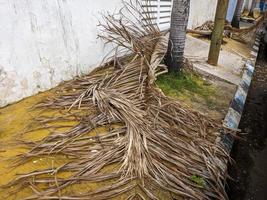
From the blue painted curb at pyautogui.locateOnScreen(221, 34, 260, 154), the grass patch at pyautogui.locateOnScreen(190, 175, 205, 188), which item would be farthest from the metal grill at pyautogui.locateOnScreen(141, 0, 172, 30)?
the grass patch at pyautogui.locateOnScreen(190, 175, 205, 188)

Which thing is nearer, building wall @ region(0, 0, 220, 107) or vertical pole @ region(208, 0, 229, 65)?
building wall @ region(0, 0, 220, 107)

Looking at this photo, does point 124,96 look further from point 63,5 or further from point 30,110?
point 63,5

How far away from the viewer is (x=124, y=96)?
312 centimetres

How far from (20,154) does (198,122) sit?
1.91 meters

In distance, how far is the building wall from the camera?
9.95ft

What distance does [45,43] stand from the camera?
3.41 metres

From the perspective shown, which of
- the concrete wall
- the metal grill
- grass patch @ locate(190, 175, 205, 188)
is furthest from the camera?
the concrete wall

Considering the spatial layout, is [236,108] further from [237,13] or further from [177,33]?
[237,13]

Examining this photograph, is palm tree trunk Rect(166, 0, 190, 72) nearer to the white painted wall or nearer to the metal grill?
the white painted wall

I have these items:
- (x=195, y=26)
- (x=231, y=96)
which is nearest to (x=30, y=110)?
(x=231, y=96)

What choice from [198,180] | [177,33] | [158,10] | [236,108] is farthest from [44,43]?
[158,10]

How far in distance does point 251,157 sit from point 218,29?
8.61 feet

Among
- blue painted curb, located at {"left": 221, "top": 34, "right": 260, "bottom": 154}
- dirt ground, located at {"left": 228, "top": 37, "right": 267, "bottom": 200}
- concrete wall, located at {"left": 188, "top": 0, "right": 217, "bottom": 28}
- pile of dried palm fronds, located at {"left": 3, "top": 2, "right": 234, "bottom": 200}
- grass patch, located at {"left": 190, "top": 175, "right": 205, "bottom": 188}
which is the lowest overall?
dirt ground, located at {"left": 228, "top": 37, "right": 267, "bottom": 200}

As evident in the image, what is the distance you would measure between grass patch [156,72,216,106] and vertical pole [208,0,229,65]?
102 centimetres
